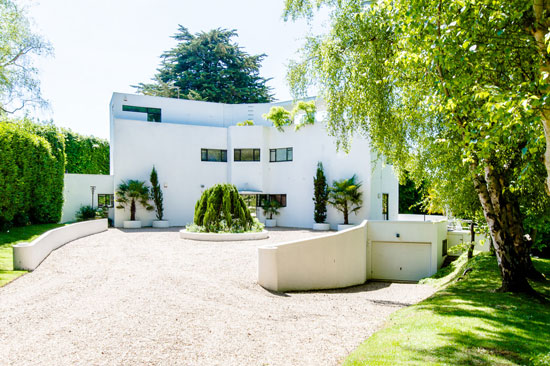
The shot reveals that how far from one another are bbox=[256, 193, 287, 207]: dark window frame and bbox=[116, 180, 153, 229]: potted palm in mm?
6946

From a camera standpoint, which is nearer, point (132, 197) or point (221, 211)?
point (221, 211)

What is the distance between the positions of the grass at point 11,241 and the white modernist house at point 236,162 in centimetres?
623

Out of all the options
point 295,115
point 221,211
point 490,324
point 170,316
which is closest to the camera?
point 490,324

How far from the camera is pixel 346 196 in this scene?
2200 cm

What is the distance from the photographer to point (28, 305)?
25.2 feet

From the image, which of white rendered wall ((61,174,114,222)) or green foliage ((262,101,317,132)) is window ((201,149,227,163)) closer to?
green foliage ((262,101,317,132))

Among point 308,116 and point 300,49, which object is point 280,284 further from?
point 308,116

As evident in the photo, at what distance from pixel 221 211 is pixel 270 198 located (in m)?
7.62

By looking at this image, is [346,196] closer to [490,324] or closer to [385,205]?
[385,205]

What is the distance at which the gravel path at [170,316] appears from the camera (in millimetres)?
5609

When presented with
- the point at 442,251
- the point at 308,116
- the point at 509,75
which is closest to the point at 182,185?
the point at 308,116

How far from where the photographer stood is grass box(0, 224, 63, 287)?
1004 centimetres

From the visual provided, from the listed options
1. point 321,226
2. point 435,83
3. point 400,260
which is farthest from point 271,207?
point 435,83

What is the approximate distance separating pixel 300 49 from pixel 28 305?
9.08 metres
